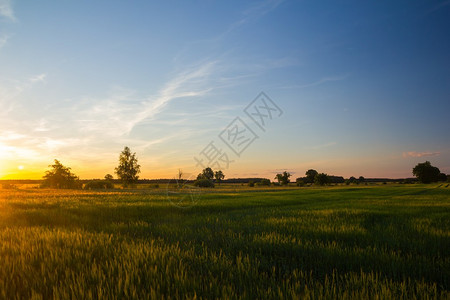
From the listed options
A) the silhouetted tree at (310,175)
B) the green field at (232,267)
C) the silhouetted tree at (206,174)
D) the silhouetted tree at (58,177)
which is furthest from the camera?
the silhouetted tree at (310,175)

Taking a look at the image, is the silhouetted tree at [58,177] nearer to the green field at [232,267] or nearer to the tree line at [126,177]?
the tree line at [126,177]

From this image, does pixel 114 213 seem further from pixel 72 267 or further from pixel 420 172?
pixel 420 172

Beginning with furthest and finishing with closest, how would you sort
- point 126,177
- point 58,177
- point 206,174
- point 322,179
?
point 206,174
point 322,179
point 126,177
point 58,177

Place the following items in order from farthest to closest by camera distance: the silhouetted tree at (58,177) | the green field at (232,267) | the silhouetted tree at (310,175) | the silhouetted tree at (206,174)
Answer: the silhouetted tree at (310,175), the silhouetted tree at (206,174), the silhouetted tree at (58,177), the green field at (232,267)

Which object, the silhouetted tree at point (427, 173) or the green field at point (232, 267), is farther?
the silhouetted tree at point (427, 173)

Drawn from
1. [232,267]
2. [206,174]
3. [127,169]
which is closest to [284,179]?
[206,174]

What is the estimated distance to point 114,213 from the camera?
37.4ft

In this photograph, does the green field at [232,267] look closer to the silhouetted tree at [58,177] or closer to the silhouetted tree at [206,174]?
the silhouetted tree at [58,177]

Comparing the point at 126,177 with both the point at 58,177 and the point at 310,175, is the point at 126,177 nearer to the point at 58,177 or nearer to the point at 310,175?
the point at 58,177

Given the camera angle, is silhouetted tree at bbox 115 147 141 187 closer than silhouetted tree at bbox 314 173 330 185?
Yes

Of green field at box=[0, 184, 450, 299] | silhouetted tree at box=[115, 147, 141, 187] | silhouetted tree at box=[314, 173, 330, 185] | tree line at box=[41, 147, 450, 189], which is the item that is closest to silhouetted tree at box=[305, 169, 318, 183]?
tree line at box=[41, 147, 450, 189]

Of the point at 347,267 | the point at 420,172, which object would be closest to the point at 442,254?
the point at 347,267

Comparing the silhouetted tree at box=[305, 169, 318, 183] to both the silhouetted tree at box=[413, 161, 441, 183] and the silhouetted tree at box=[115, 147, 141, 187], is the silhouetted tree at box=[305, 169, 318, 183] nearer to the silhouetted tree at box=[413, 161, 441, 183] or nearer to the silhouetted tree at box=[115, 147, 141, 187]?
the silhouetted tree at box=[413, 161, 441, 183]

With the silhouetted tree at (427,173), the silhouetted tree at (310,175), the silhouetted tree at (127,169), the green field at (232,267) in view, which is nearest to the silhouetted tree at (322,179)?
the silhouetted tree at (310,175)
